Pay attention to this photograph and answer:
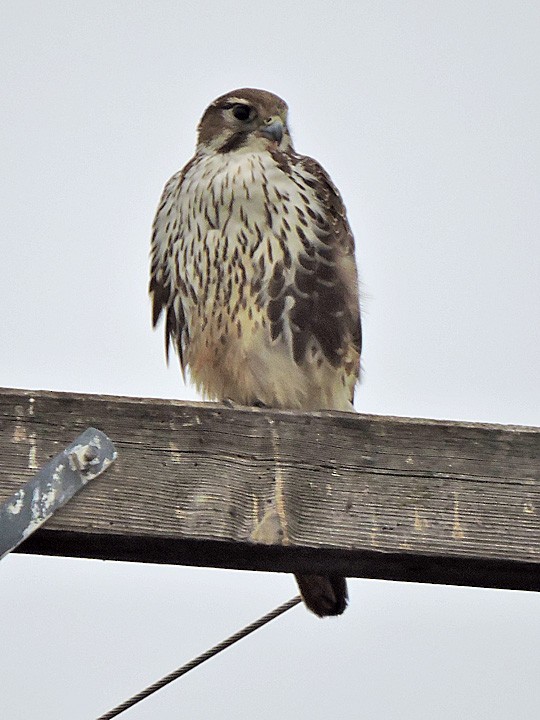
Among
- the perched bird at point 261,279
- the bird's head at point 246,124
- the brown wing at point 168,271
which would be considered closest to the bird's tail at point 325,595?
the perched bird at point 261,279

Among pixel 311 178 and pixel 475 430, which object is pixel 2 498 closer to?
pixel 475 430

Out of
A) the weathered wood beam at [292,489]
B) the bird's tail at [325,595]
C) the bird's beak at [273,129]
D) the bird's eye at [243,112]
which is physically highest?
the bird's eye at [243,112]

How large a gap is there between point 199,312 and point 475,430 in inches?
83.6

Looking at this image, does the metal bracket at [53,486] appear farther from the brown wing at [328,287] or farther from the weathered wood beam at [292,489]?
the brown wing at [328,287]

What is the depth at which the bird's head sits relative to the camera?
4.26 m

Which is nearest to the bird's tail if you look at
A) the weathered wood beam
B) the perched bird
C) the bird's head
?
the weathered wood beam

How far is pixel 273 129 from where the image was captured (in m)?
4.26

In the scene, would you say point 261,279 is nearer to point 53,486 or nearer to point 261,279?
point 261,279

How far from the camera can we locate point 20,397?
6.01 feet

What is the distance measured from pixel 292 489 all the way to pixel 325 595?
0.76 metres

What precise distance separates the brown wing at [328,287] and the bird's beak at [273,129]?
204mm

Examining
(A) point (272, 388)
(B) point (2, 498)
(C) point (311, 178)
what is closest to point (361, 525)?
(B) point (2, 498)

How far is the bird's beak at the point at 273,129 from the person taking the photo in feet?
13.9

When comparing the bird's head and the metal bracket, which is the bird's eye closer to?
the bird's head
